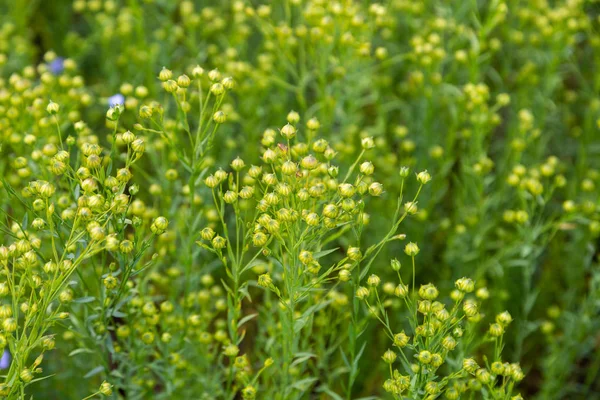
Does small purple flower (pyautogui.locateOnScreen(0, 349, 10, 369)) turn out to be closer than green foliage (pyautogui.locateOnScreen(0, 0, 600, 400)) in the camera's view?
No

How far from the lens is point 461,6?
151 inches

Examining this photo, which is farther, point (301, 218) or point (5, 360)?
point (5, 360)

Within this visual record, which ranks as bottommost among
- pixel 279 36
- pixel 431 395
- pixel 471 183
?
pixel 471 183

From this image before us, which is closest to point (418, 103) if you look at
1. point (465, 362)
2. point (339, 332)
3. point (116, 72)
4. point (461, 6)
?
point (461, 6)

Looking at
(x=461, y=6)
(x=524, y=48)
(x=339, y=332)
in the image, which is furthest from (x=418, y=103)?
(x=339, y=332)

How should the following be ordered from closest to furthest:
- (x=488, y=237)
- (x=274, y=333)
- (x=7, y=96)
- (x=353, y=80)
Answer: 1. (x=274, y=333)
2. (x=7, y=96)
3. (x=353, y=80)
4. (x=488, y=237)

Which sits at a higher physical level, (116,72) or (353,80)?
(353,80)

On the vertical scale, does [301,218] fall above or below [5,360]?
above

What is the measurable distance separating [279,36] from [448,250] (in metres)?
1.30

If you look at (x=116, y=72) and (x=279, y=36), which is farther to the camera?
(x=116, y=72)

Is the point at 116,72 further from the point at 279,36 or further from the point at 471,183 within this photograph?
the point at 471,183

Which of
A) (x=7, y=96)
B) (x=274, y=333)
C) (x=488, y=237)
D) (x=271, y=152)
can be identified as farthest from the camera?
(x=488, y=237)

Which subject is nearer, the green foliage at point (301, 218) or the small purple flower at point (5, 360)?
the green foliage at point (301, 218)

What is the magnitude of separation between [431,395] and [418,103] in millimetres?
2193
